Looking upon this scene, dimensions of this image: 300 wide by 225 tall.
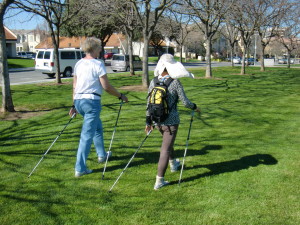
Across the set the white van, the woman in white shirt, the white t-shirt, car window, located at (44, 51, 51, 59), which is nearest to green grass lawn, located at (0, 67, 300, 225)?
the woman in white shirt

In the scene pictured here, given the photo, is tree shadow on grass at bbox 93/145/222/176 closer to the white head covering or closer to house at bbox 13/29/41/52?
the white head covering

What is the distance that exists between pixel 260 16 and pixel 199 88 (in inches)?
A: 473


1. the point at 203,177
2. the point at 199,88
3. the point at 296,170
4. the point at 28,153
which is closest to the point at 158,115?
the point at 203,177

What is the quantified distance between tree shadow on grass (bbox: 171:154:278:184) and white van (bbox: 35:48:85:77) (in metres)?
18.0

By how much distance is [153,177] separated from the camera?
15.5 ft

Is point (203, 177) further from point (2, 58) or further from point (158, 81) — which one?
point (2, 58)

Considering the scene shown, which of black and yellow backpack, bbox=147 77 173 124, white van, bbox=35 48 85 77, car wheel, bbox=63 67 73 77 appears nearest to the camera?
black and yellow backpack, bbox=147 77 173 124

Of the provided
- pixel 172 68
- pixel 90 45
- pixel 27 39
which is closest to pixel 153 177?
pixel 172 68

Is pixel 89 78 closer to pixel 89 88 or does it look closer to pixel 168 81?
pixel 89 88

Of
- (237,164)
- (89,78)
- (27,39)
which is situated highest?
(27,39)

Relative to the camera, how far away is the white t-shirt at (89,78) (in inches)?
174

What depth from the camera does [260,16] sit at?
2444cm

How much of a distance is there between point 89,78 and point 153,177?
64.9 inches

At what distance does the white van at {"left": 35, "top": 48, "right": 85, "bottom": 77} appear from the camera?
70.1 feet
